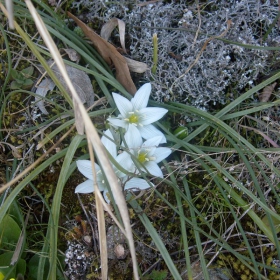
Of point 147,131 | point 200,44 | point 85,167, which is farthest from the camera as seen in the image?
point 200,44

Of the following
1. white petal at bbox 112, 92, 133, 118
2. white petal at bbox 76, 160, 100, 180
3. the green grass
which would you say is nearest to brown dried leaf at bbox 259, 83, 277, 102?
the green grass

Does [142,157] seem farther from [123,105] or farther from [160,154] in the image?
[123,105]

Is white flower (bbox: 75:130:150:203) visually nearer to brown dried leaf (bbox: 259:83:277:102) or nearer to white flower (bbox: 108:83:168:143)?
white flower (bbox: 108:83:168:143)

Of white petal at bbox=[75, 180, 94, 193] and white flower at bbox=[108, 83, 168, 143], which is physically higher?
white flower at bbox=[108, 83, 168, 143]

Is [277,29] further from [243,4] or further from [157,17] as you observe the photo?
[157,17]

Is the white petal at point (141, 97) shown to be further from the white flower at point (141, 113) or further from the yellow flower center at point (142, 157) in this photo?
the yellow flower center at point (142, 157)

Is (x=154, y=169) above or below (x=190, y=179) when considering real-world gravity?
above

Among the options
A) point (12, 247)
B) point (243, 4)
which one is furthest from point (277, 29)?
point (12, 247)

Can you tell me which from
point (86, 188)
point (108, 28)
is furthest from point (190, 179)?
point (108, 28)
